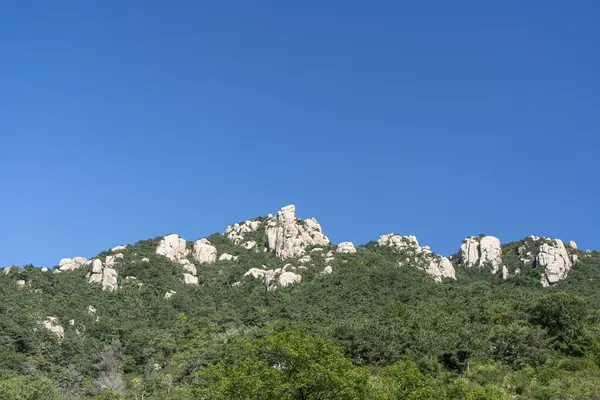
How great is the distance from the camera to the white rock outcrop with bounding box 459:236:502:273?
340 ft

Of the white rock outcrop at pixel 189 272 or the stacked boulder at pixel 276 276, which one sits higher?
the white rock outcrop at pixel 189 272

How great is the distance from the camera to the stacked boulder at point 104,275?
83750 mm

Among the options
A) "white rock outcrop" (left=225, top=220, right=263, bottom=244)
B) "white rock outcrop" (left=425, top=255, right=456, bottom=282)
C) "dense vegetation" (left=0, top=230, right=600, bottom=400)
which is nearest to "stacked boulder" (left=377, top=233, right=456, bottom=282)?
"white rock outcrop" (left=425, top=255, right=456, bottom=282)

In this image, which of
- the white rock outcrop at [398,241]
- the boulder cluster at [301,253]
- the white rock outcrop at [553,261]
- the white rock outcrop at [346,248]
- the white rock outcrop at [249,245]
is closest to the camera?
the boulder cluster at [301,253]

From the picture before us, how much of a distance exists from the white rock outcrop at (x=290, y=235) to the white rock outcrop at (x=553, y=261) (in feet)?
121

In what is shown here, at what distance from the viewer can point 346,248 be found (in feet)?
319

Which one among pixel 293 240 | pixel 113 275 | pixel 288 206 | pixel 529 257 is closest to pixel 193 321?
pixel 113 275

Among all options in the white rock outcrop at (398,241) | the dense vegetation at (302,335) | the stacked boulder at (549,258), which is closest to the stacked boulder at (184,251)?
the dense vegetation at (302,335)

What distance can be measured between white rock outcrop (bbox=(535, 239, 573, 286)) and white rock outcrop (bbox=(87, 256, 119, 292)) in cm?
6694

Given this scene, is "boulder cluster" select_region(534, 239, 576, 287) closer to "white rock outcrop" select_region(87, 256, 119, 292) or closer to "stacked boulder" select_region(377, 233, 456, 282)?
"stacked boulder" select_region(377, 233, 456, 282)

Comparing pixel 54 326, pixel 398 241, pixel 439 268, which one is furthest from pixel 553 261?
pixel 54 326

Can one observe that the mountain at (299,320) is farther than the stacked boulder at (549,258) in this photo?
No

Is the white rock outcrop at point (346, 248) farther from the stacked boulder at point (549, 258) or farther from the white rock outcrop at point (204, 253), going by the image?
the stacked boulder at point (549, 258)

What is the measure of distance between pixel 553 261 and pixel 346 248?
34.1m
